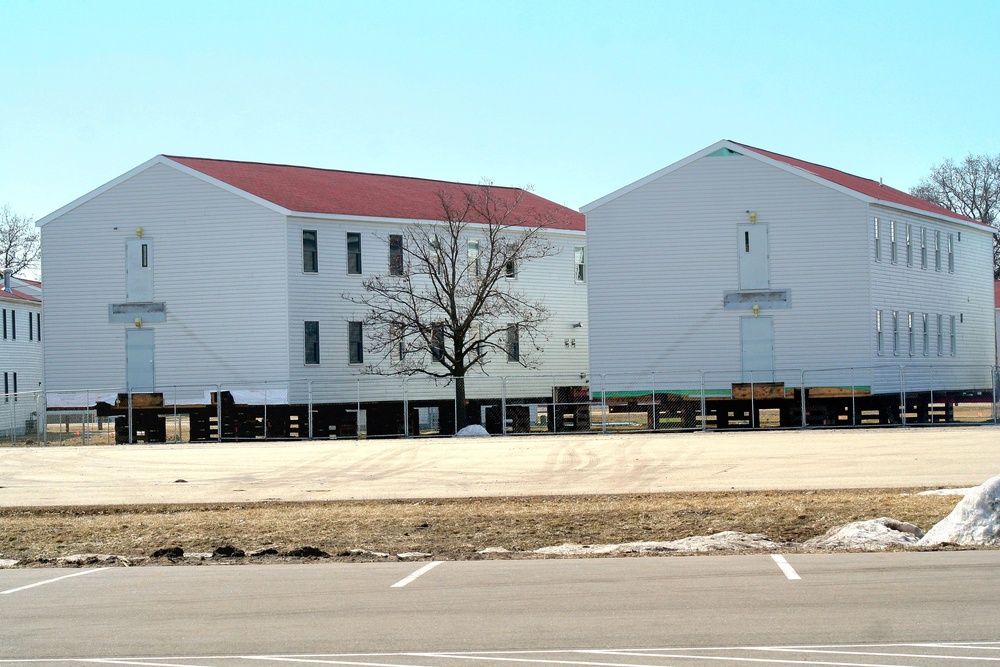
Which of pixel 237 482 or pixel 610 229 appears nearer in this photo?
pixel 237 482

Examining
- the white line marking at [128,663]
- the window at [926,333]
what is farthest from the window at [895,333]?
the white line marking at [128,663]

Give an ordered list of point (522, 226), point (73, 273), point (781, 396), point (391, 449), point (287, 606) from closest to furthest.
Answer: point (287, 606), point (391, 449), point (781, 396), point (73, 273), point (522, 226)

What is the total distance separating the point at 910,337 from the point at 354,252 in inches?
828

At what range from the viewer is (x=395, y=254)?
50.8 metres

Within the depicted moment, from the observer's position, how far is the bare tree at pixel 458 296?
48.9m

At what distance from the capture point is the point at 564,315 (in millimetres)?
55625

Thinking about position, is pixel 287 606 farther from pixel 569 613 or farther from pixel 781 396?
pixel 781 396

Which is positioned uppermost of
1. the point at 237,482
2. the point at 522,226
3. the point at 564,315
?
the point at 522,226

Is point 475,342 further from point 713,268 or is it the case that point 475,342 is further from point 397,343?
point 713,268

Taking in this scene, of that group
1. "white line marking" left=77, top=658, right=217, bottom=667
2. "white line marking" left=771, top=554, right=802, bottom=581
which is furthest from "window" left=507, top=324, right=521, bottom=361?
"white line marking" left=77, top=658, right=217, bottom=667

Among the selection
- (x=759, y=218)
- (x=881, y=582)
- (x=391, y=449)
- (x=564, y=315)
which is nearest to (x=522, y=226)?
(x=564, y=315)

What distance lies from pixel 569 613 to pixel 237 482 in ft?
54.6

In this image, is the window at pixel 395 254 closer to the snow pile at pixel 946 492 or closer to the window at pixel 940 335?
the window at pixel 940 335

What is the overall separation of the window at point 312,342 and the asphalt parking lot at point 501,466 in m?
9.50
